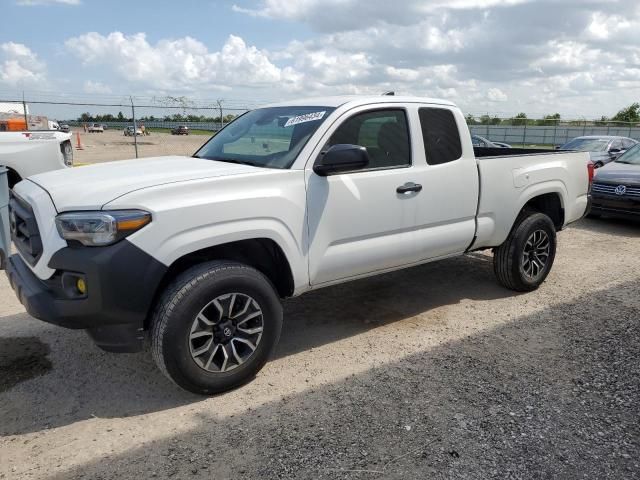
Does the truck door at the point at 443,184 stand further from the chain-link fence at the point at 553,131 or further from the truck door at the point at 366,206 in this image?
the chain-link fence at the point at 553,131

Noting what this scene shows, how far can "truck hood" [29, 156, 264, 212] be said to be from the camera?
2.97 meters

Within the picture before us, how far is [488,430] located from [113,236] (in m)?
2.37

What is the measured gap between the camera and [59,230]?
9.50 feet

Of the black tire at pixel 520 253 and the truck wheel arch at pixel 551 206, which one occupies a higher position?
the truck wheel arch at pixel 551 206

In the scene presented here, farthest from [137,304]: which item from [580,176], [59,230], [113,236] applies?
[580,176]

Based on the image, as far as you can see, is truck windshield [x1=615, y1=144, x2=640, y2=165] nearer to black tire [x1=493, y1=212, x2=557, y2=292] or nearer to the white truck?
black tire [x1=493, y1=212, x2=557, y2=292]

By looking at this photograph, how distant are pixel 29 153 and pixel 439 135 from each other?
670 centimetres

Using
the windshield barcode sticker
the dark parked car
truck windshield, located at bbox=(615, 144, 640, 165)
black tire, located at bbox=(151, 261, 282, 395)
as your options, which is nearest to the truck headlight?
black tire, located at bbox=(151, 261, 282, 395)

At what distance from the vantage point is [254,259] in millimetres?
3580

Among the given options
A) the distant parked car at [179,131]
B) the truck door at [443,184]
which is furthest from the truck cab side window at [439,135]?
the distant parked car at [179,131]

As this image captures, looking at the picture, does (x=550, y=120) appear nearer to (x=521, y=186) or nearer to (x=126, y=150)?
A: (x=126, y=150)

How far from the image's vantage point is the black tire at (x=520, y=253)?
5.03m

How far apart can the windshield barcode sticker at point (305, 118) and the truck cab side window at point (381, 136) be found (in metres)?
0.18

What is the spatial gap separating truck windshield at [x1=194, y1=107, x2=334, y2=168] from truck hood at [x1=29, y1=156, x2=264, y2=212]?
21 centimetres
